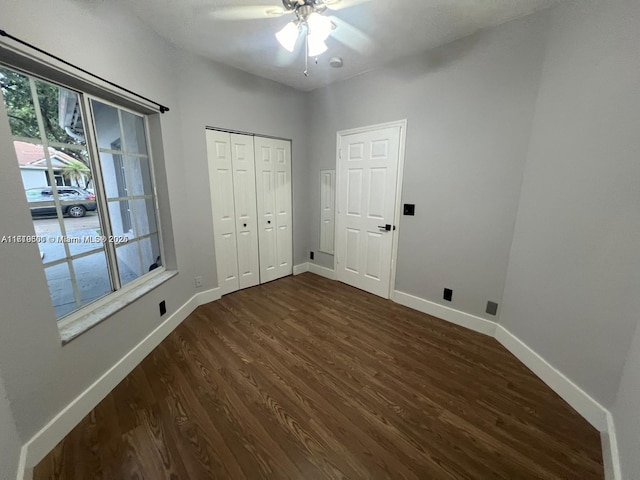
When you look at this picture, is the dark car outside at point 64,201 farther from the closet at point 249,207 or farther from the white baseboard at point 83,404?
the closet at point 249,207

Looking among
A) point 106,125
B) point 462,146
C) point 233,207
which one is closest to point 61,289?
point 106,125

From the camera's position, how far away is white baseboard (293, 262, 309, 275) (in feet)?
13.0

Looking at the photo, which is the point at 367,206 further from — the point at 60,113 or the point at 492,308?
the point at 60,113

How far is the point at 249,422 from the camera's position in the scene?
4.92ft

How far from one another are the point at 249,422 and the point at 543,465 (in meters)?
1.61

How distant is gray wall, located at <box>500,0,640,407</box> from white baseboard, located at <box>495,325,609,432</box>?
0.05 meters

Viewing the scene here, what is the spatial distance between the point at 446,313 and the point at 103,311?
119 inches

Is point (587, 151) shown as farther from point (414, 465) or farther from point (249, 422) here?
point (249, 422)

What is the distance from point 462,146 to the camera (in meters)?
2.34

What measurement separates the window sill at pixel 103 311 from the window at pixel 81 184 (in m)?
0.07

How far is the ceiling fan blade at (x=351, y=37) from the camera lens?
2.03 metres

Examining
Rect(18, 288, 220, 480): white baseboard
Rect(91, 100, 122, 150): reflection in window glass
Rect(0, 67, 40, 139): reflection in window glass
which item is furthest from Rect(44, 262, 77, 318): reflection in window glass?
Rect(91, 100, 122, 150): reflection in window glass

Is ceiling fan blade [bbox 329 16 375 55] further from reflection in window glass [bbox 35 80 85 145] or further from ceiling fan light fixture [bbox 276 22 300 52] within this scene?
reflection in window glass [bbox 35 80 85 145]

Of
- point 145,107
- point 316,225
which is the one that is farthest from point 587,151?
point 145,107
